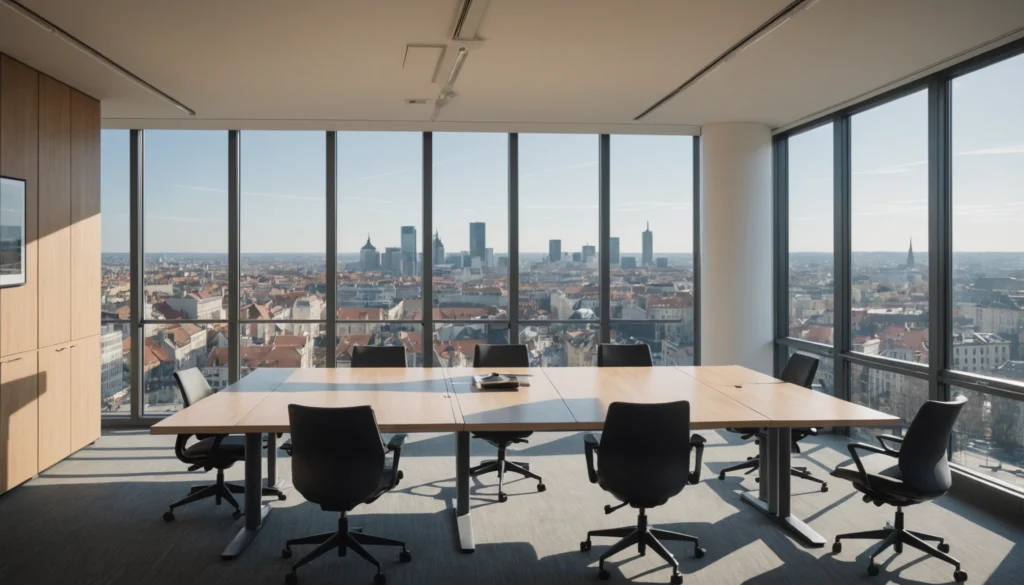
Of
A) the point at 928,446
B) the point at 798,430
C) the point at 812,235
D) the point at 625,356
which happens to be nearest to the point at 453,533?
the point at 625,356

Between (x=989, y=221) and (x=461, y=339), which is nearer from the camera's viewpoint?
(x=989, y=221)

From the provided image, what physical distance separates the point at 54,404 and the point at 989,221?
24.2 ft

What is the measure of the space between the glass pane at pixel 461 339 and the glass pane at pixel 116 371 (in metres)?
3.30

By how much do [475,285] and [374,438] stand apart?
14.5 feet

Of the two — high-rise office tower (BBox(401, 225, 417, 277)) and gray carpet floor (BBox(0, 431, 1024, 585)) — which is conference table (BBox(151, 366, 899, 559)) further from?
high-rise office tower (BBox(401, 225, 417, 277))

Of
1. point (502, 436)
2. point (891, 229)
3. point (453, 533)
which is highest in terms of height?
point (891, 229)

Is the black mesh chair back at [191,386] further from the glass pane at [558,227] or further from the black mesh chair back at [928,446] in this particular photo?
the black mesh chair back at [928,446]

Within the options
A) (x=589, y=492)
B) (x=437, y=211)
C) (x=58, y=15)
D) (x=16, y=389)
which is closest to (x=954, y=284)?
(x=589, y=492)

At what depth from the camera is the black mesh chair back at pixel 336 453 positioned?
12.1 ft

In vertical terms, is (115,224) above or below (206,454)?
above

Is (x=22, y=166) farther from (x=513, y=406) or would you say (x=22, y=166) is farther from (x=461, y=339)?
(x=461, y=339)

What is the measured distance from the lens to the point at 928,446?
381cm

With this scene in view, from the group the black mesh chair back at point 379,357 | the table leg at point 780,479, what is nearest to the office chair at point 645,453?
the table leg at point 780,479

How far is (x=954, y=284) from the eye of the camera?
17.8 ft
